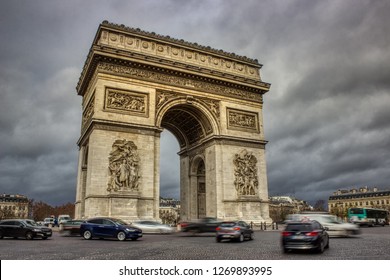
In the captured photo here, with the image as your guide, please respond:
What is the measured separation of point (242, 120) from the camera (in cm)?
3203

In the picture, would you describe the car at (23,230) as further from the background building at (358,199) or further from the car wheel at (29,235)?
the background building at (358,199)

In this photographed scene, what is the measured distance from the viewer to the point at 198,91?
30.4 m

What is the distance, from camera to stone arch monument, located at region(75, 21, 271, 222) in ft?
82.6

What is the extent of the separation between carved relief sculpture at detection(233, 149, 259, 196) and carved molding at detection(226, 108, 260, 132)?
244 centimetres

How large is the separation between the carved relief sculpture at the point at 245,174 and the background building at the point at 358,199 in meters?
83.9

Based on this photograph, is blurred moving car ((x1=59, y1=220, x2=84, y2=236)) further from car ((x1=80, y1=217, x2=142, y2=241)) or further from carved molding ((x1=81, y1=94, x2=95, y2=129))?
carved molding ((x1=81, y1=94, x2=95, y2=129))

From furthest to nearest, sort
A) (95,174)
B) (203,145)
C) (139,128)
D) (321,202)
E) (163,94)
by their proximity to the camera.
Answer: (321,202)
(203,145)
(163,94)
(139,128)
(95,174)

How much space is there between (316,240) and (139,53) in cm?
2128

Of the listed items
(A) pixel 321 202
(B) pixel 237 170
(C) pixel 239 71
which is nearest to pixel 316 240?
(B) pixel 237 170

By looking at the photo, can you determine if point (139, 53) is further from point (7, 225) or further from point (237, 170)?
point (7, 225)

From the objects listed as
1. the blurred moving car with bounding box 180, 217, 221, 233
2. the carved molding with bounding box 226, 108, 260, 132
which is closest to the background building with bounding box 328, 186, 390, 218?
the carved molding with bounding box 226, 108, 260, 132

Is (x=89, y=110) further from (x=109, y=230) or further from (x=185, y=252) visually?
(x=185, y=252)

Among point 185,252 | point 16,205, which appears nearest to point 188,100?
point 185,252

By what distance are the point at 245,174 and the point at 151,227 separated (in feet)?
34.4
